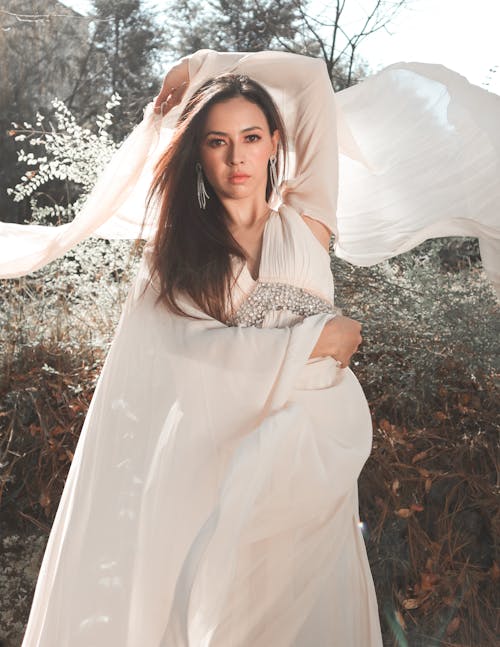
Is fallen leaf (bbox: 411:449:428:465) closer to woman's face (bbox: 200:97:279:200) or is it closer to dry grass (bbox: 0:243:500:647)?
dry grass (bbox: 0:243:500:647)

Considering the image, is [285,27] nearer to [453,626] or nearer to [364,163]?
[364,163]

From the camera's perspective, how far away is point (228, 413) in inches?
81.1

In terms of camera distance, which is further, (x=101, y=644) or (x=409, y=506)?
(x=409, y=506)

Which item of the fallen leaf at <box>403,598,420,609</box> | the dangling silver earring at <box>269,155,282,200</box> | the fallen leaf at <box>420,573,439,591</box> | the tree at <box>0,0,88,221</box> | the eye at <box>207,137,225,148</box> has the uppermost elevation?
the tree at <box>0,0,88,221</box>

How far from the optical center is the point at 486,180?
98.4 inches

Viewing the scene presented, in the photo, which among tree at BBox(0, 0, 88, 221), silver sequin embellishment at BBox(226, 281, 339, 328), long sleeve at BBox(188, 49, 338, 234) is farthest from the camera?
tree at BBox(0, 0, 88, 221)

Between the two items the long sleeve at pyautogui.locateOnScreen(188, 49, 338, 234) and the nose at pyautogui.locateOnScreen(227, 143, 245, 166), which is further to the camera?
the long sleeve at pyautogui.locateOnScreen(188, 49, 338, 234)

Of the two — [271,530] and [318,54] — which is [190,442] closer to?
[271,530]

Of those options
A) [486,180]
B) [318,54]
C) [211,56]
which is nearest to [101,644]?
[211,56]

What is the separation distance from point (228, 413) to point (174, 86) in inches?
36.2

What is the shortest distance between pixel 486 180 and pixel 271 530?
123cm

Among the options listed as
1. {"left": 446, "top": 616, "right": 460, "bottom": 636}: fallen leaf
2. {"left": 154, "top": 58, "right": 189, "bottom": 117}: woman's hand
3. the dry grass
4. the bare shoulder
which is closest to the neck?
the bare shoulder

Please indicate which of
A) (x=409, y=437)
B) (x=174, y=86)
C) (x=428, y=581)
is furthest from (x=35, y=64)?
(x=428, y=581)

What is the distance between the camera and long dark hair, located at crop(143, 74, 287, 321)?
2123 mm
